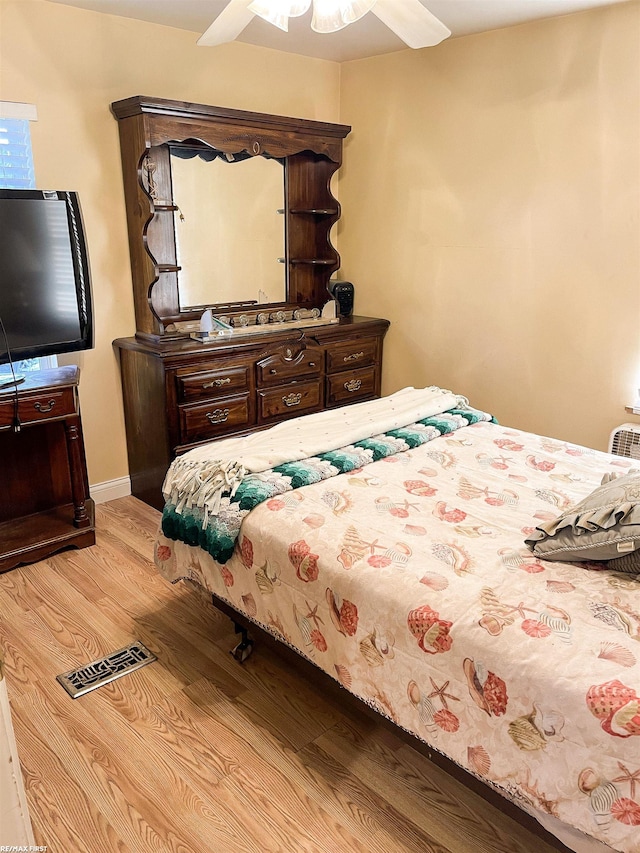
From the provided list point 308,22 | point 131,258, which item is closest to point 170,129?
point 131,258

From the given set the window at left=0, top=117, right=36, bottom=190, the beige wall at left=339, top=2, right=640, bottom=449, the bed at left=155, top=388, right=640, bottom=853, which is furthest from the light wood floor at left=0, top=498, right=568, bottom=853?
the beige wall at left=339, top=2, right=640, bottom=449

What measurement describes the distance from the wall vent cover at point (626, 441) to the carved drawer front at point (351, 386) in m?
1.60

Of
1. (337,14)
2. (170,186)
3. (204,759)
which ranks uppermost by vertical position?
(337,14)

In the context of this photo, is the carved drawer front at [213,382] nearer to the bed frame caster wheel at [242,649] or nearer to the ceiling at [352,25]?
the bed frame caster wheel at [242,649]

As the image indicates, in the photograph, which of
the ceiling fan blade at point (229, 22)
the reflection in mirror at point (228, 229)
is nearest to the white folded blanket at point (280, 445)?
the reflection in mirror at point (228, 229)

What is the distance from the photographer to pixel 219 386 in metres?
3.41

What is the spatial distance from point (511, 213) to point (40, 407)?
2.65 meters

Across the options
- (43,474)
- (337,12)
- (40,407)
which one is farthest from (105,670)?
(337,12)

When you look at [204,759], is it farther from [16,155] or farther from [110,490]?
[16,155]

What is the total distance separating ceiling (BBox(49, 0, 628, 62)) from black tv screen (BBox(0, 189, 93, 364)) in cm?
102

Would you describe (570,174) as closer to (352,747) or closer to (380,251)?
(380,251)

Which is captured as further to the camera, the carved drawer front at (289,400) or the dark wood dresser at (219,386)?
Result: the carved drawer front at (289,400)

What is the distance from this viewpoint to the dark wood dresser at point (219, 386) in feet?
10.7

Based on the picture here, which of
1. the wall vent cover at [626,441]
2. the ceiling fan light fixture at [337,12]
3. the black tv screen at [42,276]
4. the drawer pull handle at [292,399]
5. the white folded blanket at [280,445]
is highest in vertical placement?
the ceiling fan light fixture at [337,12]
